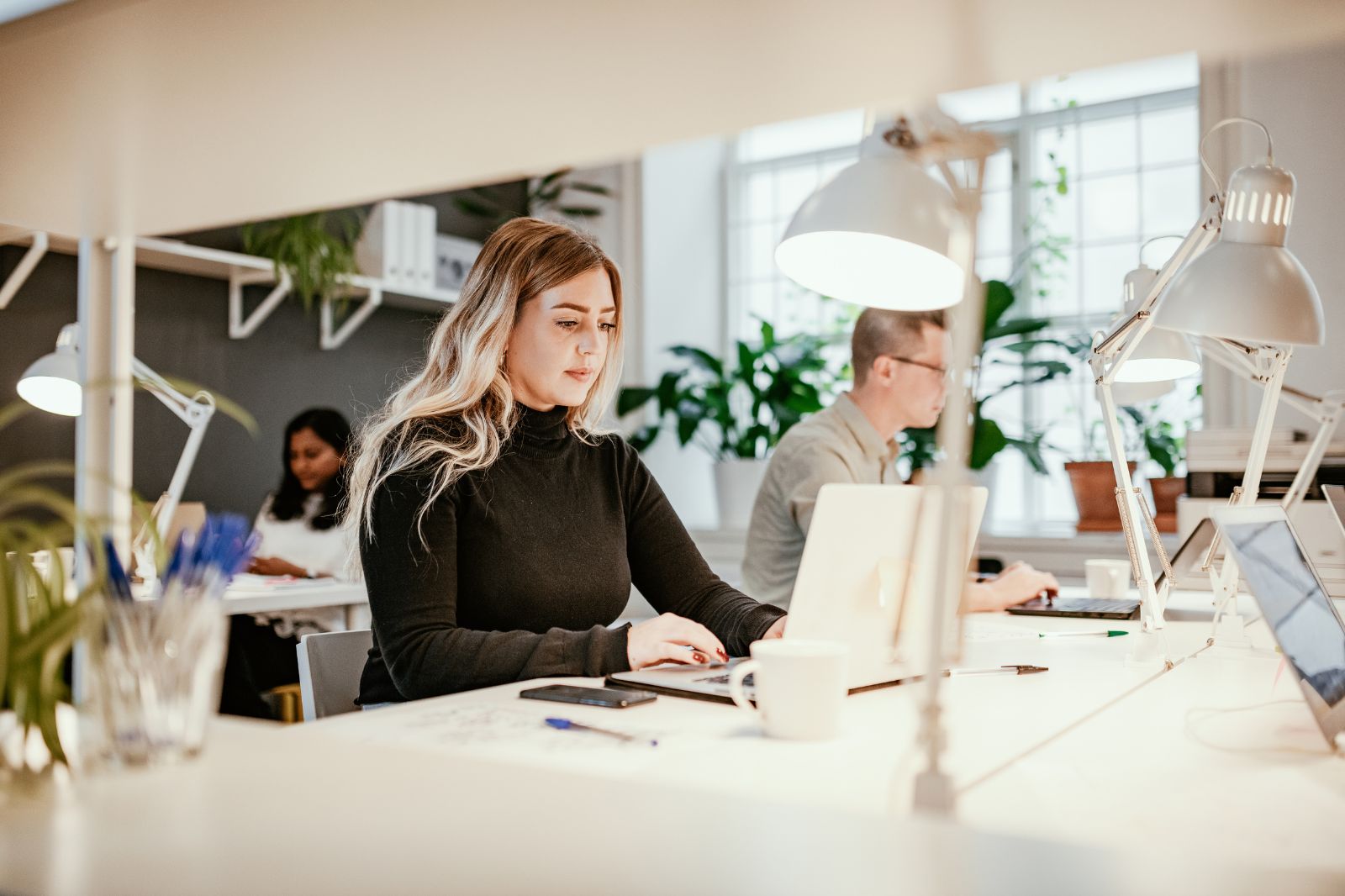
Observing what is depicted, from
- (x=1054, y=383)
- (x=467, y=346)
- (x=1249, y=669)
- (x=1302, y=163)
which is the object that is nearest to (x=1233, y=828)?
(x=1249, y=669)

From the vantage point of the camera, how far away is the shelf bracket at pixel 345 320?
4.27 meters

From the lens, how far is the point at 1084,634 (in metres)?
1.87

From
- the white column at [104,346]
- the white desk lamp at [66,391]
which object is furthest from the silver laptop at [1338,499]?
the white desk lamp at [66,391]

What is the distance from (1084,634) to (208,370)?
326 cm

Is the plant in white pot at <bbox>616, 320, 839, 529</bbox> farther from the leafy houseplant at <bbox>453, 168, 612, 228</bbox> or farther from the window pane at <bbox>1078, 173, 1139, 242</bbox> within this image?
the window pane at <bbox>1078, 173, 1139, 242</bbox>

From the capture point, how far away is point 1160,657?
1586 mm

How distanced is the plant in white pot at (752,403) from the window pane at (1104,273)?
3.28 feet

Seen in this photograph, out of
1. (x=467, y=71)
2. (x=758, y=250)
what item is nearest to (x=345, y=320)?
(x=758, y=250)

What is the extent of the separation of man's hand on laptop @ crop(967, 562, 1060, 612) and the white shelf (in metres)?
1.94

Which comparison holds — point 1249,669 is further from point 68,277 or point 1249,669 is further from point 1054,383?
point 68,277

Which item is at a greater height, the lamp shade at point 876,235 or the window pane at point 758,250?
the window pane at point 758,250

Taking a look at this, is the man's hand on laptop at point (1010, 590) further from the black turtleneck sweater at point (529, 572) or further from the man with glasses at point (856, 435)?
the black turtleneck sweater at point (529, 572)

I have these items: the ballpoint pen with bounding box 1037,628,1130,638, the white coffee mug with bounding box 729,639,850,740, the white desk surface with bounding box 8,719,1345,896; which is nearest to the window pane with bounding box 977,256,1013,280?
the ballpoint pen with bounding box 1037,628,1130,638

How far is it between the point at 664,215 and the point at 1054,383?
1.80 m
